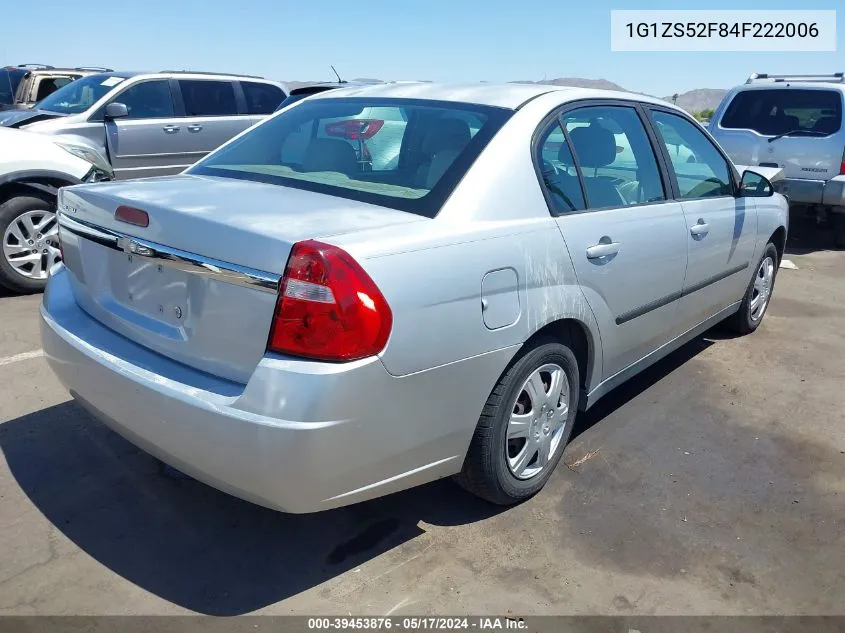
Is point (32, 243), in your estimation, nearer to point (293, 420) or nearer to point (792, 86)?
point (293, 420)

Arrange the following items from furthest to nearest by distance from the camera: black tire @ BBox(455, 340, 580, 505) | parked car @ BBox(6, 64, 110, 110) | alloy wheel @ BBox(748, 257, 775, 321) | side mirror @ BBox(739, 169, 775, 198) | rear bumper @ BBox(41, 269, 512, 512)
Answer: parked car @ BBox(6, 64, 110, 110), alloy wheel @ BBox(748, 257, 775, 321), side mirror @ BBox(739, 169, 775, 198), black tire @ BBox(455, 340, 580, 505), rear bumper @ BBox(41, 269, 512, 512)

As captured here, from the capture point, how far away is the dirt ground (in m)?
2.51

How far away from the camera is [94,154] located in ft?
21.2

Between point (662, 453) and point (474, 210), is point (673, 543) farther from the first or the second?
point (474, 210)

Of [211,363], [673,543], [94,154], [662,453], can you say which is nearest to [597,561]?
[673,543]

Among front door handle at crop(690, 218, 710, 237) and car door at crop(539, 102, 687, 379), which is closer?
car door at crop(539, 102, 687, 379)

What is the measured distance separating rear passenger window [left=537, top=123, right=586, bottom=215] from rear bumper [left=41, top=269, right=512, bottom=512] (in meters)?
0.74

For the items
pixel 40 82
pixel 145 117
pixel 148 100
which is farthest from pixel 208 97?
pixel 40 82

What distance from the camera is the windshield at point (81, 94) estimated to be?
8570 mm

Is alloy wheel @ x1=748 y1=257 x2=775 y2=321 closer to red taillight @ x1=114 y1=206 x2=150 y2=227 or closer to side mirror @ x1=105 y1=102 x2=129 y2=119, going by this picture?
red taillight @ x1=114 y1=206 x2=150 y2=227

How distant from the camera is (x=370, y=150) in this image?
122 inches

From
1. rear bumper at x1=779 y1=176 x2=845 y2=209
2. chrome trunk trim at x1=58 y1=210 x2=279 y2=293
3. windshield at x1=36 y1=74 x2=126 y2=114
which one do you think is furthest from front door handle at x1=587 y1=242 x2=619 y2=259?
windshield at x1=36 y1=74 x2=126 y2=114

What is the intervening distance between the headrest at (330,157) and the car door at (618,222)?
0.77 metres

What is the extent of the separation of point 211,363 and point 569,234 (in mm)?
1455
